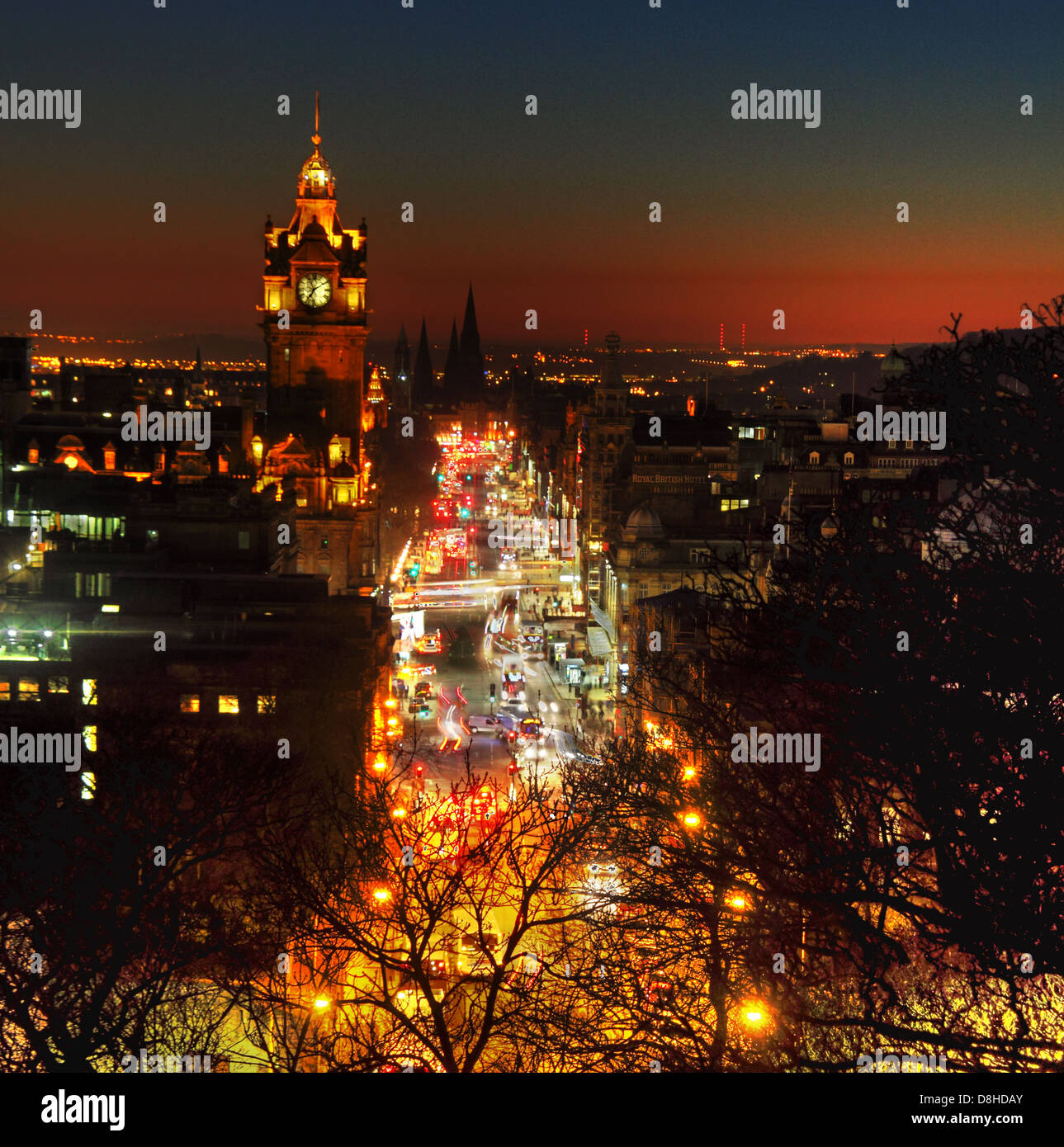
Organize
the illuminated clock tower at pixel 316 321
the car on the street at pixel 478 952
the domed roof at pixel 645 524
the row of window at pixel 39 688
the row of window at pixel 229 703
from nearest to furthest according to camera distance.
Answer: the car on the street at pixel 478 952, the row of window at pixel 39 688, the row of window at pixel 229 703, the domed roof at pixel 645 524, the illuminated clock tower at pixel 316 321

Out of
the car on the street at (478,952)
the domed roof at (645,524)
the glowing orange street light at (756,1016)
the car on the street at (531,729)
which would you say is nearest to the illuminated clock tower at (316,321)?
the domed roof at (645,524)

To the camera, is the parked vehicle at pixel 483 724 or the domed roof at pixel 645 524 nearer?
the parked vehicle at pixel 483 724

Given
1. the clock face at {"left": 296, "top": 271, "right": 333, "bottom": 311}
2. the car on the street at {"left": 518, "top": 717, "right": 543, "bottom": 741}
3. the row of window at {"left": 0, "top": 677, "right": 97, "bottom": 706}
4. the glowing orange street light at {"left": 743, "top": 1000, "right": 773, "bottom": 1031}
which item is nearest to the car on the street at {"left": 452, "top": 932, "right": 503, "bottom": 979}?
the glowing orange street light at {"left": 743, "top": 1000, "right": 773, "bottom": 1031}

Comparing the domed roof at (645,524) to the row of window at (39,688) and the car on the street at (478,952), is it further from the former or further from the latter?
the car on the street at (478,952)

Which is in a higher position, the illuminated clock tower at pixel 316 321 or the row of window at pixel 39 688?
the illuminated clock tower at pixel 316 321

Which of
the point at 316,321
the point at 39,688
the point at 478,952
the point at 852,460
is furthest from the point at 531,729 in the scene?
the point at 316,321

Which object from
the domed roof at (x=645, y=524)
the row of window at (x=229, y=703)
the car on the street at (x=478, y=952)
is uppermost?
the domed roof at (x=645, y=524)

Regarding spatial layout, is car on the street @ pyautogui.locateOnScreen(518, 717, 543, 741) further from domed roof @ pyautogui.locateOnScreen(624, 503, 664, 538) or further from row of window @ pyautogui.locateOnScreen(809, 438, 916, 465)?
row of window @ pyautogui.locateOnScreen(809, 438, 916, 465)
